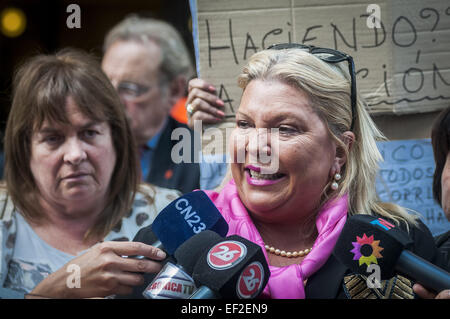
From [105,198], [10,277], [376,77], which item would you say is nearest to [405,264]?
[376,77]

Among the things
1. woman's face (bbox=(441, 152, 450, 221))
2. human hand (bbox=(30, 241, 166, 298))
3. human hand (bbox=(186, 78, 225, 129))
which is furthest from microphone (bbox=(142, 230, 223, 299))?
woman's face (bbox=(441, 152, 450, 221))

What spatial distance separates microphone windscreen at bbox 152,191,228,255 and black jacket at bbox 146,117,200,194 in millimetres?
744

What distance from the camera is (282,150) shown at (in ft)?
5.81

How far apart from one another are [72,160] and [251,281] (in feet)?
3.19

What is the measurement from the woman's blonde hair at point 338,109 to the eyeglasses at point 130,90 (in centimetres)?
96

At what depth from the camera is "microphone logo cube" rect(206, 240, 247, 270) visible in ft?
4.71

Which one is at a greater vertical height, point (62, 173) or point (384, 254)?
point (62, 173)

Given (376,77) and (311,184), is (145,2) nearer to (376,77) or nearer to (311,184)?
(376,77)

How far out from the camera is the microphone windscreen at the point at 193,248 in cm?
153

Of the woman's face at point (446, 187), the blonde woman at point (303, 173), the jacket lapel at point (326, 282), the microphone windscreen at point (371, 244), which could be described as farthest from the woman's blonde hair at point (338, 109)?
the microphone windscreen at point (371, 244)

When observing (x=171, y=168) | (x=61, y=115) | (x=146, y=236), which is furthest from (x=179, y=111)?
(x=146, y=236)

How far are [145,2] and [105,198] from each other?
172cm

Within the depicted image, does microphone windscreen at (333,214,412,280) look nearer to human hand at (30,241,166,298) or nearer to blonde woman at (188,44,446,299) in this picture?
blonde woman at (188,44,446,299)

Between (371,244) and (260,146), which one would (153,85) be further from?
(371,244)
